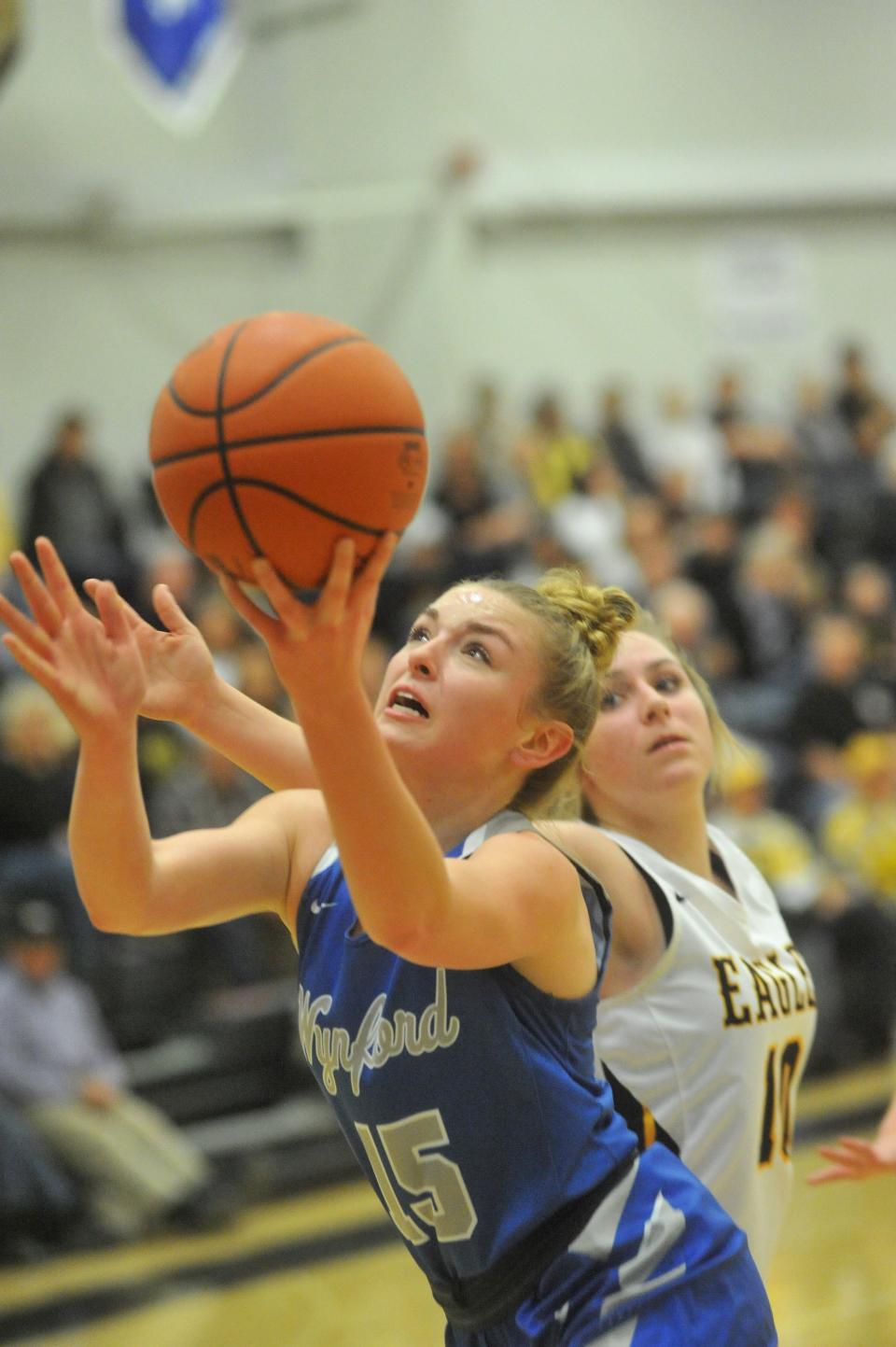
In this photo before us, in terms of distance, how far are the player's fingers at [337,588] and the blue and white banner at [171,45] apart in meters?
10.5

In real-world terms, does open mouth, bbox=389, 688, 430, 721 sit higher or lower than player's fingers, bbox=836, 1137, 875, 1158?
higher

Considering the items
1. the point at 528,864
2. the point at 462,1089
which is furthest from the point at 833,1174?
the point at 528,864

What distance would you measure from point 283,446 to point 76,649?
343 mm

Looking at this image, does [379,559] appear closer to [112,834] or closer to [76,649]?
[76,649]

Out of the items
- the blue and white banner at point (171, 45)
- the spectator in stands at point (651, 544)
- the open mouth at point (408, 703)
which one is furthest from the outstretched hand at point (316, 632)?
the blue and white banner at point (171, 45)

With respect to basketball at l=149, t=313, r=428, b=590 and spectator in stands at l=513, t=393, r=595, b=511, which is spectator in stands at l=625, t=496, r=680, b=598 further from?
basketball at l=149, t=313, r=428, b=590

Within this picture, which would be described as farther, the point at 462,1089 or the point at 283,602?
the point at 462,1089

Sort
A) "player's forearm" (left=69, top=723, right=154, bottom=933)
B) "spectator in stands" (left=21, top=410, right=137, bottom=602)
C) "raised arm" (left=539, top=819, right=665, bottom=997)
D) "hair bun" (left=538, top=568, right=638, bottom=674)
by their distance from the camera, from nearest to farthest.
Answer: "player's forearm" (left=69, top=723, right=154, bottom=933)
"hair bun" (left=538, top=568, right=638, bottom=674)
"raised arm" (left=539, top=819, right=665, bottom=997)
"spectator in stands" (left=21, top=410, right=137, bottom=602)

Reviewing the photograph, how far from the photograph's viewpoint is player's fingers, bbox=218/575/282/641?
1769mm

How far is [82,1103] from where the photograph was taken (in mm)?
6820

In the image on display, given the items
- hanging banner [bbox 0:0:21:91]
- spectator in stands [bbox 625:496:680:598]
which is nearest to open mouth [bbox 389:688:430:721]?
hanging banner [bbox 0:0:21:91]

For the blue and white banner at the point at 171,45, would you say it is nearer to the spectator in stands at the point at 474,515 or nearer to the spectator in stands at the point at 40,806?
the spectator in stands at the point at 474,515

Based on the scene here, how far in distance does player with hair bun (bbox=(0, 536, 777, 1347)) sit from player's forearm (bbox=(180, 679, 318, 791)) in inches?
7.3

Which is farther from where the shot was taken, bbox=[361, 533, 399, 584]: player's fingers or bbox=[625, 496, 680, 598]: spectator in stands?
Answer: bbox=[625, 496, 680, 598]: spectator in stands
